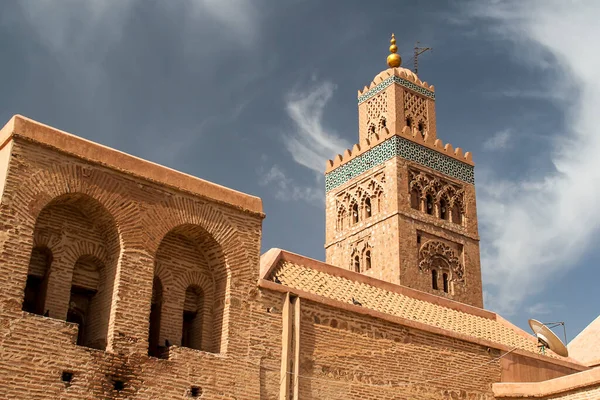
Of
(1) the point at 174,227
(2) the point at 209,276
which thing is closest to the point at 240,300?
(2) the point at 209,276

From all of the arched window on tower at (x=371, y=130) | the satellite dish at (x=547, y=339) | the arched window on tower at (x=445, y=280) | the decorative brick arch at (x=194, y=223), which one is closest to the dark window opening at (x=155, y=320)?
the decorative brick arch at (x=194, y=223)

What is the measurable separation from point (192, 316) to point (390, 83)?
15287 millimetres

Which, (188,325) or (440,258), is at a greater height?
(440,258)

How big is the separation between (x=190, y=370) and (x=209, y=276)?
5.02 feet

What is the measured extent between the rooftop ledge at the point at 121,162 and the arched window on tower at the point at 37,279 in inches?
49.0

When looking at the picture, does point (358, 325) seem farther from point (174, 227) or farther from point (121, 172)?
point (121, 172)

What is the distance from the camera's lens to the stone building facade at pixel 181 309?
30.2 ft

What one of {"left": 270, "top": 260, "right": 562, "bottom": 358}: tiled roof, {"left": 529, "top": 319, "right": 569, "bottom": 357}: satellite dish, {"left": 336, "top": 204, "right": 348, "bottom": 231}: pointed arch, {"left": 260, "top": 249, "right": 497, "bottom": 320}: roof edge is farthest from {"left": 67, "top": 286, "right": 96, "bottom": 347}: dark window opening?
{"left": 336, "top": 204, "right": 348, "bottom": 231}: pointed arch

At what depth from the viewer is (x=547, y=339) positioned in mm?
14289

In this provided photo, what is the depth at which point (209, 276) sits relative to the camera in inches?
439

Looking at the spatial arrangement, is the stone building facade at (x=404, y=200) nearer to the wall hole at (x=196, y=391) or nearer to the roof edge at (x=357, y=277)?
the roof edge at (x=357, y=277)

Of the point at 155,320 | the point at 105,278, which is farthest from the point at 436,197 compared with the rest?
the point at 105,278

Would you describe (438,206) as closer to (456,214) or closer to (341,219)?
(456,214)

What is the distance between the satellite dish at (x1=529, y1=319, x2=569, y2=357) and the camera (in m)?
14.3
